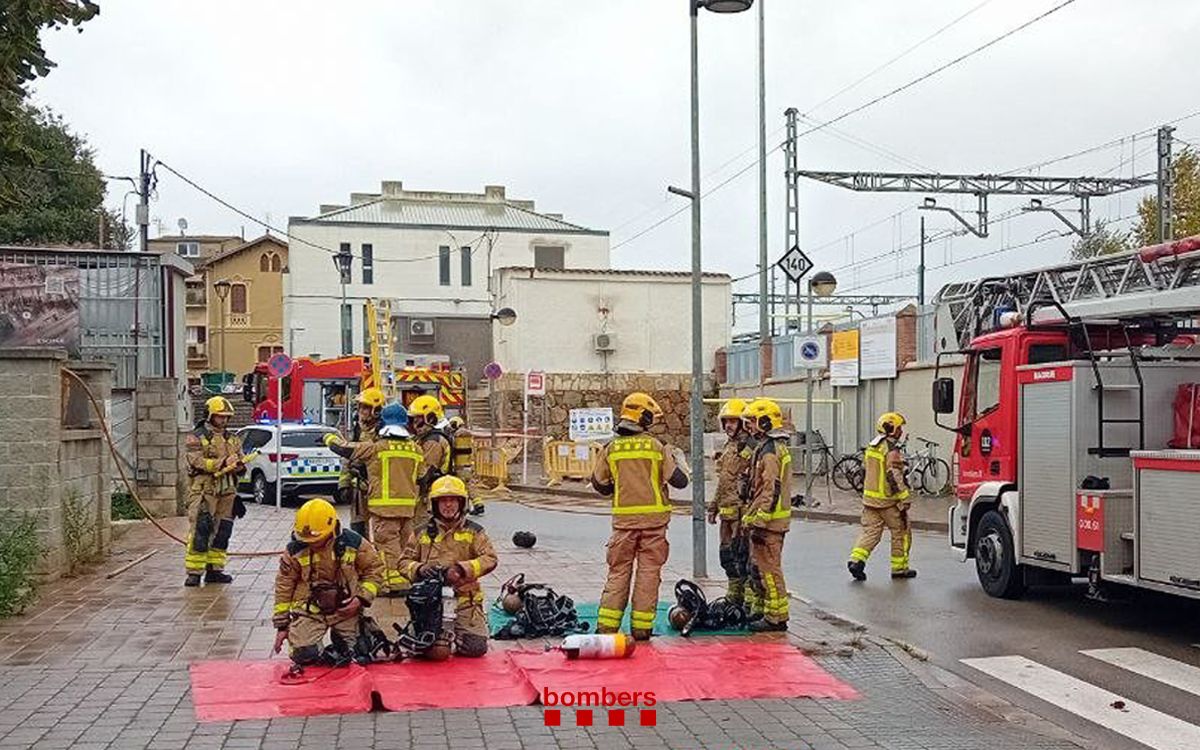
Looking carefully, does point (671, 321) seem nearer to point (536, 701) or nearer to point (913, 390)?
point (913, 390)

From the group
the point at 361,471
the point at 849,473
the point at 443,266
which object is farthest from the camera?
the point at 443,266

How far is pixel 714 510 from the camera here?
10.7 meters

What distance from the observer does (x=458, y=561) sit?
341 inches

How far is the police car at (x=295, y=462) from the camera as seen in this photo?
23.1 m

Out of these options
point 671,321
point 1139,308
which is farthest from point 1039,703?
point 671,321

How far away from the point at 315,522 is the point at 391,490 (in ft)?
9.97

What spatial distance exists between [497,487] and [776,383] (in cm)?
913

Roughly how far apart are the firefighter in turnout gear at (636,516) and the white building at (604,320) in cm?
3144

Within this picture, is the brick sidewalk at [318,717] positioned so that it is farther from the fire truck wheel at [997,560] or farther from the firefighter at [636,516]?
the fire truck wheel at [997,560]

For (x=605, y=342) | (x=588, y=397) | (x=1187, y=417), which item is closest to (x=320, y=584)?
(x=1187, y=417)

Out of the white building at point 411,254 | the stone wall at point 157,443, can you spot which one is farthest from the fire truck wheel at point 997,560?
the white building at point 411,254

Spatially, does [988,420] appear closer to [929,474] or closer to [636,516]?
[636,516]

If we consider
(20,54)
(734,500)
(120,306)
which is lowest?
(734,500)

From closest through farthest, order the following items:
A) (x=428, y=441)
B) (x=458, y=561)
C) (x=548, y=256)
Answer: (x=458, y=561) → (x=428, y=441) → (x=548, y=256)
